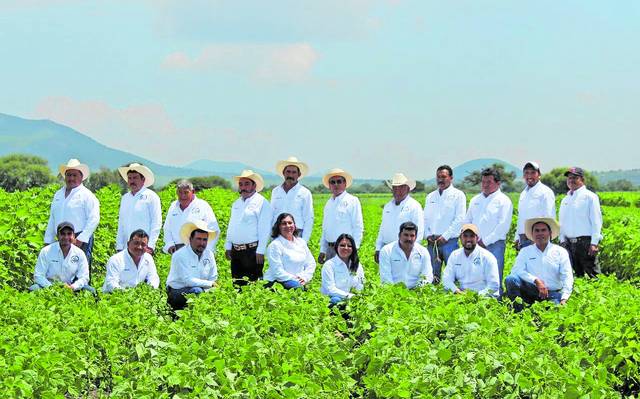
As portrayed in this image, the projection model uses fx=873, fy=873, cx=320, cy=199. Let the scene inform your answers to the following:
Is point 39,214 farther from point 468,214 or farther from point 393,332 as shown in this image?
point 393,332

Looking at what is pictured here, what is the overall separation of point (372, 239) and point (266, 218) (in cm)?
1054

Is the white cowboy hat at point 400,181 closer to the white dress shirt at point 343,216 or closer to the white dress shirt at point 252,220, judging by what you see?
the white dress shirt at point 343,216

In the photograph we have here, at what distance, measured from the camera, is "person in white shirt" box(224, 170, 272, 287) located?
41.9 feet

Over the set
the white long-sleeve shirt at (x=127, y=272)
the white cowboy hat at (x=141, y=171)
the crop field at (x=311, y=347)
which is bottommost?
the crop field at (x=311, y=347)

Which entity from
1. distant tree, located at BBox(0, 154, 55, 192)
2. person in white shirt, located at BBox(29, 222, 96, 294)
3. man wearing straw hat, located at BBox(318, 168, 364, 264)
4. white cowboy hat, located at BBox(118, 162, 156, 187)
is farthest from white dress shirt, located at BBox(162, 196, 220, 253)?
distant tree, located at BBox(0, 154, 55, 192)

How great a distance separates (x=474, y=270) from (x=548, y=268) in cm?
94

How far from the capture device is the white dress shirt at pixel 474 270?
11289 millimetres

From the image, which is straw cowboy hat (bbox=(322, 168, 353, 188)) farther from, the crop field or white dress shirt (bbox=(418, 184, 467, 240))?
the crop field

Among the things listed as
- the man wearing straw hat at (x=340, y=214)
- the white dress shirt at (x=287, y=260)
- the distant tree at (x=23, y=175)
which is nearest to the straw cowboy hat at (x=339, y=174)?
the man wearing straw hat at (x=340, y=214)

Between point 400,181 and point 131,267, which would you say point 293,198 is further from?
point 131,267

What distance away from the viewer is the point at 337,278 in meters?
11.3

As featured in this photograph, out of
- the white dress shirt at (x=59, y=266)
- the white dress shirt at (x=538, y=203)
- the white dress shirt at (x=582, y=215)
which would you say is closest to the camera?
the white dress shirt at (x=59, y=266)

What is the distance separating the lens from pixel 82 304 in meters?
9.32

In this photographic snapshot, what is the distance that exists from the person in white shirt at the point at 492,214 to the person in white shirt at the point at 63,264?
5.69 meters
